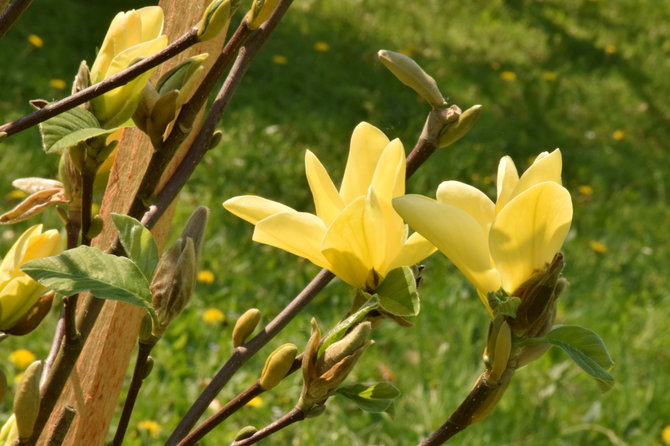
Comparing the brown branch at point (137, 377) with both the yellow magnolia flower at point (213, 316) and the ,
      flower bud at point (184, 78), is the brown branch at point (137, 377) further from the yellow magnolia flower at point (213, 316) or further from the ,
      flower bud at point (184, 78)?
the yellow magnolia flower at point (213, 316)

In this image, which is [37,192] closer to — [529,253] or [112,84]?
[112,84]

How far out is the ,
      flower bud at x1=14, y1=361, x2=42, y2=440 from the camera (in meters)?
0.49

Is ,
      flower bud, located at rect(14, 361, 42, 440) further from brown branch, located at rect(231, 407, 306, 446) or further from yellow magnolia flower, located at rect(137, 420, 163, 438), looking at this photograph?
yellow magnolia flower, located at rect(137, 420, 163, 438)

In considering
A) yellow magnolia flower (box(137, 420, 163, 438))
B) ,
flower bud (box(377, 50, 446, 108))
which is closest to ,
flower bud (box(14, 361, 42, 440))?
,
      flower bud (box(377, 50, 446, 108))

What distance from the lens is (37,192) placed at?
60 cm

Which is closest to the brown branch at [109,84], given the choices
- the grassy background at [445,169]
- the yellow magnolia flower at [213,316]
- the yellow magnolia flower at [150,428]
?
the grassy background at [445,169]

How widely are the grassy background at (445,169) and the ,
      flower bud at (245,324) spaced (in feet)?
1.32

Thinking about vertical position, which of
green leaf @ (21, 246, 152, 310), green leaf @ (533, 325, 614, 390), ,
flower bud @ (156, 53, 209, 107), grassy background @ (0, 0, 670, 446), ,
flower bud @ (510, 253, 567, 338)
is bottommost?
grassy background @ (0, 0, 670, 446)

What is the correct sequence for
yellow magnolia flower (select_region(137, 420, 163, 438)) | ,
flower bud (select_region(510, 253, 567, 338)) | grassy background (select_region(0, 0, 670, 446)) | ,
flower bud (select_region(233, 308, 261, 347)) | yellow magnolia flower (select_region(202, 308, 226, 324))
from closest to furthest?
,
      flower bud (select_region(510, 253, 567, 338)) → ,
      flower bud (select_region(233, 308, 261, 347)) → yellow magnolia flower (select_region(137, 420, 163, 438)) → grassy background (select_region(0, 0, 670, 446)) → yellow magnolia flower (select_region(202, 308, 226, 324))

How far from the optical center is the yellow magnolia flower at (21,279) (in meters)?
0.53

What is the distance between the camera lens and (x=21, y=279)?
529 mm

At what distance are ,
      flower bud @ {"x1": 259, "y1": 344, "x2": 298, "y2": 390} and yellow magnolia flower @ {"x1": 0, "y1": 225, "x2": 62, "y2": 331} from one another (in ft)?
0.47

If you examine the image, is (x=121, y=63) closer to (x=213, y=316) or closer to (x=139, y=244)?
(x=139, y=244)

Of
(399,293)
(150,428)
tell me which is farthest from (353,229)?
(150,428)
